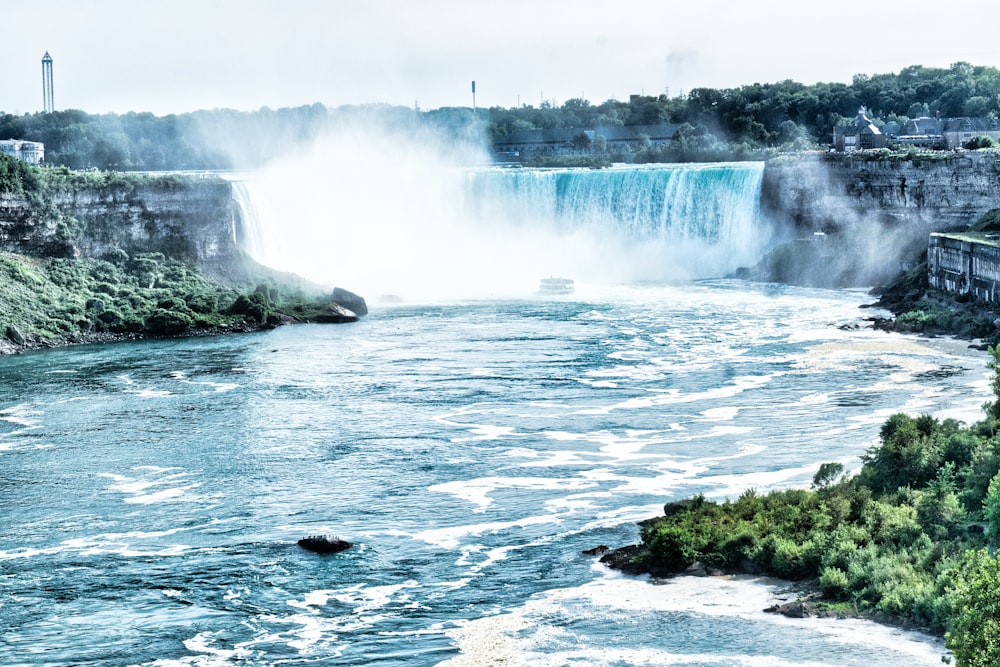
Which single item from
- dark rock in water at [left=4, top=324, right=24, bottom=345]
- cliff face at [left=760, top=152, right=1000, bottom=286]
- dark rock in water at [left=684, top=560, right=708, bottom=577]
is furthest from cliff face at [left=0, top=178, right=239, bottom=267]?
dark rock in water at [left=684, top=560, right=708, bottom=577]

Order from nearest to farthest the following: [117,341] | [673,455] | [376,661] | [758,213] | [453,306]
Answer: [376,661]
[673,455]
[117,341]
[453,306]
[758,213]

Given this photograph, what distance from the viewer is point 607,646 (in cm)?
2131

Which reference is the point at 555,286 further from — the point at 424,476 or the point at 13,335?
the point at 424,476

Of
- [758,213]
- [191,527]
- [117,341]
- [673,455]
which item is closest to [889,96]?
[758,213]

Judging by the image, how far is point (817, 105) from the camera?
105812 millimetres

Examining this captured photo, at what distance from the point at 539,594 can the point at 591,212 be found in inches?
2116

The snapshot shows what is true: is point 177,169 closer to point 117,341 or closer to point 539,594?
point 117,341

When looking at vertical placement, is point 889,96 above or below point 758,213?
above

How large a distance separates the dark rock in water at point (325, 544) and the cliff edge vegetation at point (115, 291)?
27.6 meters

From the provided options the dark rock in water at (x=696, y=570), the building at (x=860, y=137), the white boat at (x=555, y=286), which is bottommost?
the dark rock in water at (x=696, y=570)

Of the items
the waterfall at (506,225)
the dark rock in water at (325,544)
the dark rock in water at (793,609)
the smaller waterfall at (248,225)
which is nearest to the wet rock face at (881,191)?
the waterfall at (506,225)

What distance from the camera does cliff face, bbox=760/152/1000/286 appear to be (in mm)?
64375

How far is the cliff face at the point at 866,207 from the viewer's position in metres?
64.4

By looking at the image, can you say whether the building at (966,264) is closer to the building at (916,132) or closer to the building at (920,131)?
the building at (916,132)
